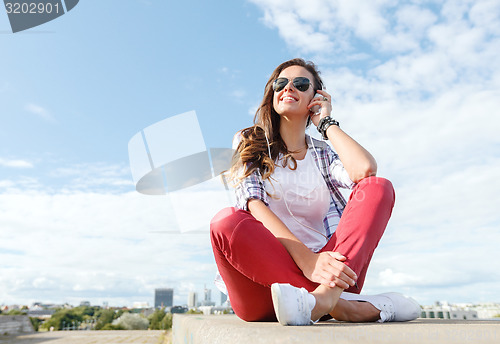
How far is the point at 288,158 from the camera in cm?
261

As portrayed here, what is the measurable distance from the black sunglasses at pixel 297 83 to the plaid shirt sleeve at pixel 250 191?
2.67ft

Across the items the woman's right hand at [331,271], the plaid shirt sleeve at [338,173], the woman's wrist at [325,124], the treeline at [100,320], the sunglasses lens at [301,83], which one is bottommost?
the treeline at [100,320]

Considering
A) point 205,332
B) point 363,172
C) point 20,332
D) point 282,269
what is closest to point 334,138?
point 363,172

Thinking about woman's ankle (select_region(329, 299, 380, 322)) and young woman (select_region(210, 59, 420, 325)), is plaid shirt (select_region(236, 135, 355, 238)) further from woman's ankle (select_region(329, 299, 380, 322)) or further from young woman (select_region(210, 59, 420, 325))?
woman's ankle (select_region(329, 299, 380, 322))

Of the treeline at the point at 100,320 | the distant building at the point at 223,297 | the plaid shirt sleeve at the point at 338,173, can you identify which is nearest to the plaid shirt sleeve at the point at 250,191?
the plaid shirt sleeve at the point at 338,173

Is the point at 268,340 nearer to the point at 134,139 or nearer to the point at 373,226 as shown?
the point at 373,226

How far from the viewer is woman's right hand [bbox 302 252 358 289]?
1697 millimetres

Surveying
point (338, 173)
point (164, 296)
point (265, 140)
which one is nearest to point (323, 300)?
point (338, 173)

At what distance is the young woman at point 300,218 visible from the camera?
1760 mm

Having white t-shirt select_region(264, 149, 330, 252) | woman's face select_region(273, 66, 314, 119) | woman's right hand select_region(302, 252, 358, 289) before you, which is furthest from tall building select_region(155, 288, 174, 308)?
woman's right hand select_region(302, 252, 358, 289)

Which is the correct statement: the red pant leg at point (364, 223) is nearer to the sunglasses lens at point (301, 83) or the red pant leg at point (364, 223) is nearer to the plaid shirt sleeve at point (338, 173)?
the plaid shirt sleeve at point (338, 173)

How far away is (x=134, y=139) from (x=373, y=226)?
75.4 inches

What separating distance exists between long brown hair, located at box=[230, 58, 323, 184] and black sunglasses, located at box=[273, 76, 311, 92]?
159 millimetres

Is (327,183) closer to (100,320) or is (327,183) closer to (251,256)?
(251,256)
